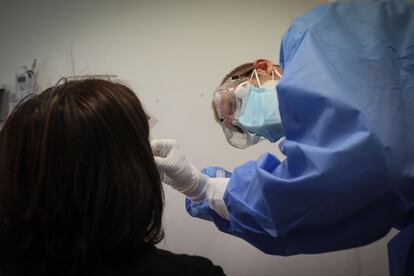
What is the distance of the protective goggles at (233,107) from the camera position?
104cm

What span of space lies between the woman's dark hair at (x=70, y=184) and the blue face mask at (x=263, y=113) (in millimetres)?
487

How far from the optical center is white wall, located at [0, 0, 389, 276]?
1316 mm

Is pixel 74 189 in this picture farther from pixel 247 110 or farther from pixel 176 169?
pixel 247 110

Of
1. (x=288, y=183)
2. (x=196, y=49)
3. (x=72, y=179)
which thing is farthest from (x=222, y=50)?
(x=72, y=179)

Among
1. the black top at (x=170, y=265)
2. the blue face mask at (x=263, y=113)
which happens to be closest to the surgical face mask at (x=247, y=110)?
the blue face mask at (x=263, y=113)

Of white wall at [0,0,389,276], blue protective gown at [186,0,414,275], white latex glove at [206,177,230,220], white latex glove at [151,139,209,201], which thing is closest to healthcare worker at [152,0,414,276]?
blue protective gown at [186,0,414,275]

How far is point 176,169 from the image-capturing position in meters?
0.96

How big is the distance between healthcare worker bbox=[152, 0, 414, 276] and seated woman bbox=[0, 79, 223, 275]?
0.25m

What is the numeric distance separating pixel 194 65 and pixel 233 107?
442mm

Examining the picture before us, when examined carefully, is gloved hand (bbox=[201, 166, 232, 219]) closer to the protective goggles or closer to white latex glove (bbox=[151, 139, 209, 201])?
white latex glove (bbox=[151, 139, 209, 201])

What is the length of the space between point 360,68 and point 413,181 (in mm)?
241

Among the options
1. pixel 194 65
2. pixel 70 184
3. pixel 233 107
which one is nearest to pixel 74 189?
pixel 70 184

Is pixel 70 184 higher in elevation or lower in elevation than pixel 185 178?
higher

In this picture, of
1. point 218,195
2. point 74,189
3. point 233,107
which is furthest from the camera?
point 233,107
